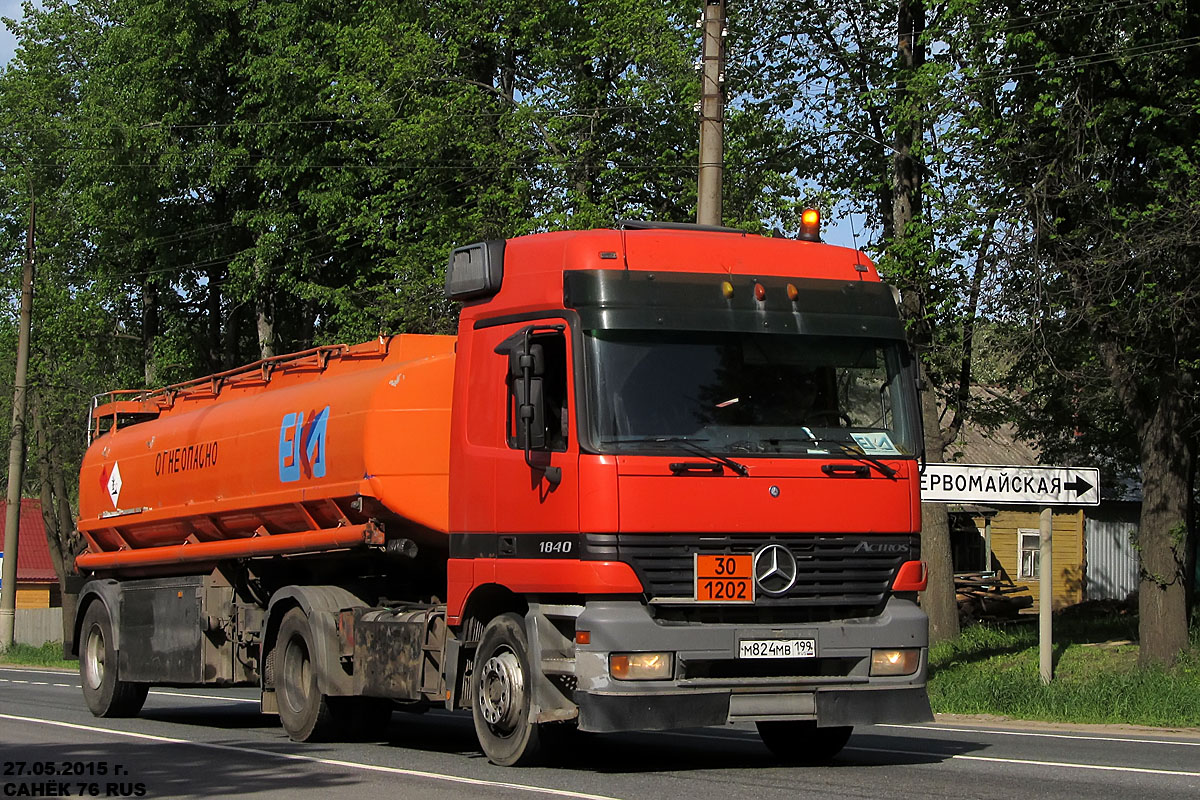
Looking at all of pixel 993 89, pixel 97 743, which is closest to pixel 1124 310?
pixel 993 89

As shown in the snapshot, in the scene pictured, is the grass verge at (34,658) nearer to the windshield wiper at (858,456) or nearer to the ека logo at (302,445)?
the ека logo at (302,445)

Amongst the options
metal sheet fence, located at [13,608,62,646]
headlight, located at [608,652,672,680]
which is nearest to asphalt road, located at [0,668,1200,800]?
headlight, located at [608,652,672,680]

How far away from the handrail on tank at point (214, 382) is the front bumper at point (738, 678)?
14.8ft

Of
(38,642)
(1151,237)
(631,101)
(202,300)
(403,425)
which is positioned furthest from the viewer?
(38,642)

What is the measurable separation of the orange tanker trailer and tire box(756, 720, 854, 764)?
0.02m

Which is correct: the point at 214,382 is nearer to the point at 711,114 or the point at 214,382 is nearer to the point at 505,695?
the point at 711,114

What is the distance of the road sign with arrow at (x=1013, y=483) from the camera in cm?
1861

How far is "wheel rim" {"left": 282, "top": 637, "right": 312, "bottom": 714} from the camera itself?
1374 centimetres

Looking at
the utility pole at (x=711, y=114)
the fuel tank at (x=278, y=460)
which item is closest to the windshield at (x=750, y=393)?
the fuel tank at (x=278, y=460)

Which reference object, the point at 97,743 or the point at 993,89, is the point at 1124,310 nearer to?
the point at 993,89

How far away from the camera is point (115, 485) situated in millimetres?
18375

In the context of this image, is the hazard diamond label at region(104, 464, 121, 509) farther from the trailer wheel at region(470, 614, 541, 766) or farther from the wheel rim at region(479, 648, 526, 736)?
the wheel rim at region(479, 648, 526, 736)

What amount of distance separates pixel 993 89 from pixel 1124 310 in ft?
13.3

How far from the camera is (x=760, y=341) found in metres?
10.7
